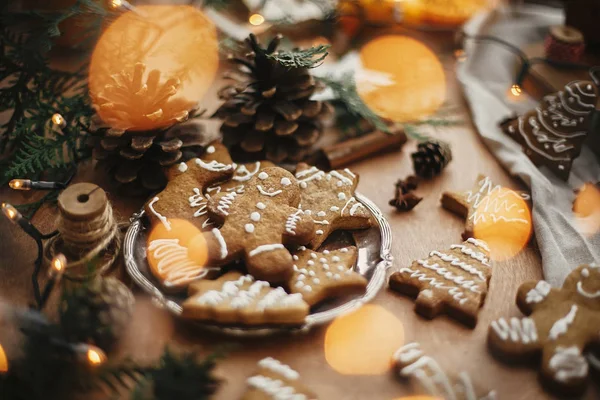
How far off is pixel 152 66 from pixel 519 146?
99 centimetres

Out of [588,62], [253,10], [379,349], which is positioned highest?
[588,62]

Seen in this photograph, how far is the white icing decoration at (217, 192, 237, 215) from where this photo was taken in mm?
1164

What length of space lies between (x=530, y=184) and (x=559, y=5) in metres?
1.07

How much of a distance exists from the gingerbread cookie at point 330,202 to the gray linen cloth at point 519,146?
0.41m

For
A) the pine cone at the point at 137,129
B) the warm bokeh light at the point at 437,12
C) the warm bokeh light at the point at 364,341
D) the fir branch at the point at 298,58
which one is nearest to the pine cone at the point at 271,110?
the fir branch at the point at 298,58

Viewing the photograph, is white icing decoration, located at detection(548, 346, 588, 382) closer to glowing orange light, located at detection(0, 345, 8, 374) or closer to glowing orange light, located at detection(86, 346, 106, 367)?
glowing orange light, located at detection(86, 346, 106, 367)

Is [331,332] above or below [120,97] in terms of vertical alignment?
below

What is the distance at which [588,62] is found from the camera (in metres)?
1.66

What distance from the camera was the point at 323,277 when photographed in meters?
1.09

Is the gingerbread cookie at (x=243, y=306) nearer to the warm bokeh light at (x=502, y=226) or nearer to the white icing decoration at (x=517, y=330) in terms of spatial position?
the white icing decoration at (x=517, y=330)

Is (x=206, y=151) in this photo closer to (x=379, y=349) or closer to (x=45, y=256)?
(x=45, y=256)

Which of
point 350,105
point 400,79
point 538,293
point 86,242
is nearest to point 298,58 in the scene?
point 350,105

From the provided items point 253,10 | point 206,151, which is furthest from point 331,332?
point 253,10

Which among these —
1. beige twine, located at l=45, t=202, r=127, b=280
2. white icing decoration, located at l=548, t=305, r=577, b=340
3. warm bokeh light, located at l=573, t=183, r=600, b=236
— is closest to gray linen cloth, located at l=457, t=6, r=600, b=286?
warm bokeh light, located at l=573, t=183, r=600, b=236
